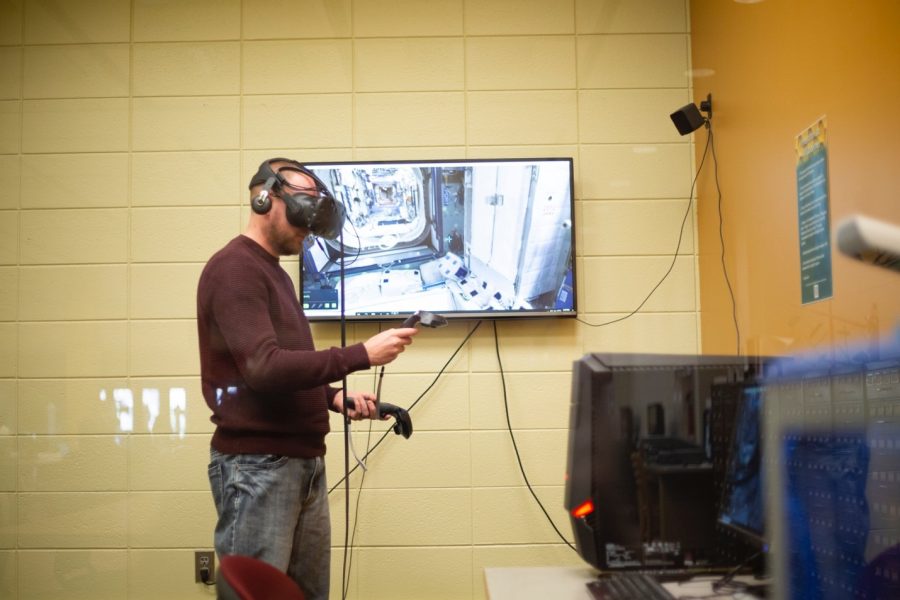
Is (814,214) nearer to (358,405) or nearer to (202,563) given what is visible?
(358,405)

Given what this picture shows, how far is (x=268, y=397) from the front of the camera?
5.88 feet

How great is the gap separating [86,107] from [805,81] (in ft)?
7.86

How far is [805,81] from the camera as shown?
2.09 metres

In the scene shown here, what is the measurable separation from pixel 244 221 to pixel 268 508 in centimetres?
133

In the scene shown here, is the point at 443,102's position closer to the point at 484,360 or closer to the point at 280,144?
the point at 280,144

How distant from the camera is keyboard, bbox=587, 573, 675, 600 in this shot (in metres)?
1.12

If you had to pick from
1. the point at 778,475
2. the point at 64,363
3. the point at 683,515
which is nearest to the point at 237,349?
the point at 683,515

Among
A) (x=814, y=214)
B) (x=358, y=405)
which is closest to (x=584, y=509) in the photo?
(x=358, y=405)

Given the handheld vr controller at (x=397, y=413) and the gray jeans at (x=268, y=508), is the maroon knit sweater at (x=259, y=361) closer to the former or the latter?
the gray jeans at (x=268, y=508)

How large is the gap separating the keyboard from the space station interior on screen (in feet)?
5.20

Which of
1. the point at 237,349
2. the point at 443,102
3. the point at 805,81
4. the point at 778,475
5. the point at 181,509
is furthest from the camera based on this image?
the point at 443,102

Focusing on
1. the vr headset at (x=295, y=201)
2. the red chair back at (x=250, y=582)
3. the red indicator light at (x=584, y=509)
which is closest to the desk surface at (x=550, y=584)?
the red indicator light at (x=584, y=509)

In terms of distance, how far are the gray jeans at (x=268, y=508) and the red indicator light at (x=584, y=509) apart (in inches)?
34.8

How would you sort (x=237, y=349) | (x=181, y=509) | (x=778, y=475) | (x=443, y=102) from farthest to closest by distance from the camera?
(x=443, y=102), (x=181, y=509), (x=237, y=349), (x=778, y=475)
